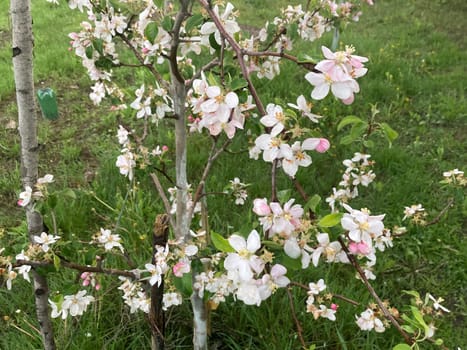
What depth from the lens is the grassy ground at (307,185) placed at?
2.14 metres

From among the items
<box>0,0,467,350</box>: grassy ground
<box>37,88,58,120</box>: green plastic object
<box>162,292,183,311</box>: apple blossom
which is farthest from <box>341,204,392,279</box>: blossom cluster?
<box>37,88,58,120</box>: green plastic object

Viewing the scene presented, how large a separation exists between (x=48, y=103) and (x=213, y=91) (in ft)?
10.5

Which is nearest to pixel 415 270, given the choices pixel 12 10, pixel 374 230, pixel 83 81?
pixel 374 230

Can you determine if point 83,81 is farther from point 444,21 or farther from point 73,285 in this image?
point 444,21

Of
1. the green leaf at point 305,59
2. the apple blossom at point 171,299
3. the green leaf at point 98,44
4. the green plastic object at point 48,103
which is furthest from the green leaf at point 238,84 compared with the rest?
the green plastic object at point 48,103

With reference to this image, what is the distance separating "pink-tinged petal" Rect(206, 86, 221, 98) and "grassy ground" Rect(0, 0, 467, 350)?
1.25 meters

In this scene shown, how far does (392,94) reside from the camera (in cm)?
418

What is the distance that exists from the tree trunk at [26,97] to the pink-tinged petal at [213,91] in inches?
31.0

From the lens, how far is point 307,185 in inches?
123

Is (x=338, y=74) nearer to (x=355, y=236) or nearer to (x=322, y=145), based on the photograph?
(x=322, y=145)

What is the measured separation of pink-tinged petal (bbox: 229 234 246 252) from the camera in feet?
3.05

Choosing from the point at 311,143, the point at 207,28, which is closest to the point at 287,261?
the point at 311,143

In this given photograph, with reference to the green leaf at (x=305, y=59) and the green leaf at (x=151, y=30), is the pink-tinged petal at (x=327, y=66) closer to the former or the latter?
the green leaf at (x=305, y=59)

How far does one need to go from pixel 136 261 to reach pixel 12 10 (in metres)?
1.30
